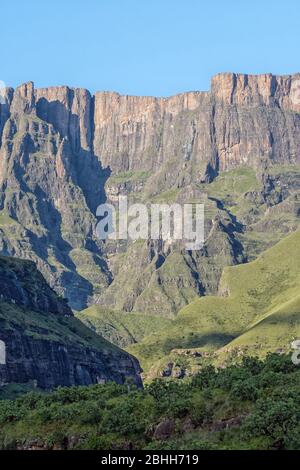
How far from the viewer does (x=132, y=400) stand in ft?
410

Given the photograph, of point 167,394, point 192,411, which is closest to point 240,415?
point 192,411

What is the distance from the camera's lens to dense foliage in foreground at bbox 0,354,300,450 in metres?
107

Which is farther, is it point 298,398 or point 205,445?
point 298,398

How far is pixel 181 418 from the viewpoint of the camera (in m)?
117

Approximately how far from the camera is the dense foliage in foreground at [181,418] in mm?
106688
